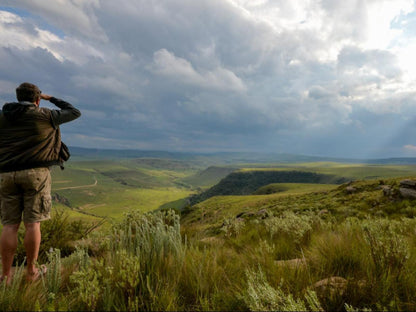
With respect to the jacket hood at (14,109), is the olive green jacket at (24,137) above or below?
below

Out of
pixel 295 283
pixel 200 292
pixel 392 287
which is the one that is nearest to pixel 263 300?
pixel 295 283

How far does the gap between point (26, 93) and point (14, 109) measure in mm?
409

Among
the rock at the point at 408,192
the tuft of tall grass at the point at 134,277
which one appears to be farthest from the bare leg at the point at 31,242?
the rock at the point at 408,192

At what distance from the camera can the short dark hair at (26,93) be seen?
3668mm

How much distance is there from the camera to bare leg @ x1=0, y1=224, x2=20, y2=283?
10.6 ft

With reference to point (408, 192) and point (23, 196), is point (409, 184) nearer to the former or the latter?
point (408, 192)

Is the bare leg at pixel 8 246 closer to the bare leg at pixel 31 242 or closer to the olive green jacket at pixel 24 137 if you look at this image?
the bare leg at pixel 31 242

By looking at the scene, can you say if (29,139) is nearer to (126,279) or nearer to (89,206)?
(126,279)

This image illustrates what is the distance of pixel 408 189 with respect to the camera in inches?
495

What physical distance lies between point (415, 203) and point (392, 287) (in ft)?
42.0

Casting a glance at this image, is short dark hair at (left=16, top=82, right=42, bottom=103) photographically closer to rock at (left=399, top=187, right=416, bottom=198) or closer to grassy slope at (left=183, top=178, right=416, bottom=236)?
grassy slope at (left=183, top=178, right=416, bottom=236)

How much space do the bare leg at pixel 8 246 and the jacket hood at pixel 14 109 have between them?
6.26 ft

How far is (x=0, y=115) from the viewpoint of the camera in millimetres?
3521

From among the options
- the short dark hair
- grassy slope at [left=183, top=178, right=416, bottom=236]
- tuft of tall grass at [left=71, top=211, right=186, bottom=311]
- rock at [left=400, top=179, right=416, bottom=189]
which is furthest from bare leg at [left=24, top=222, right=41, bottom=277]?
rock at [left=400, top=179, right=416, bottom=189]
